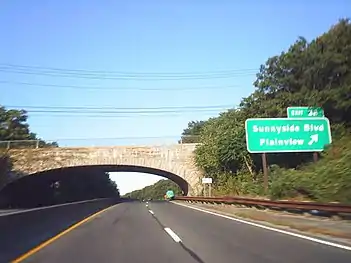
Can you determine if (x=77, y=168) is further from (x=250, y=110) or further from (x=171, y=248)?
(x=171, y=248)

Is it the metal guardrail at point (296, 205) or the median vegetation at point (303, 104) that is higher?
the median vegetation at point (303, 104)

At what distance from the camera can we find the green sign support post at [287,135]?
29.3m

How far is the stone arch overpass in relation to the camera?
55656mm

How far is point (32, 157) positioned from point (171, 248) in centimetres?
4728

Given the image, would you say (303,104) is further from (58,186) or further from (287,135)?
(58,186)

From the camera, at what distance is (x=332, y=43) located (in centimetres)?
2973

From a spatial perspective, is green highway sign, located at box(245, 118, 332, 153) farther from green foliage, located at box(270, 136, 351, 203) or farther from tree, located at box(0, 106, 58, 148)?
tree, located at box(0, 106, 58, 148)

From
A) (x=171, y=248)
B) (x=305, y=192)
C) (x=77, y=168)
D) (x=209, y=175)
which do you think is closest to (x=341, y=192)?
(x=305, y=192)

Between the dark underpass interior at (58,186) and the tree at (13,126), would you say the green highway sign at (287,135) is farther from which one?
the tree at (13,126)

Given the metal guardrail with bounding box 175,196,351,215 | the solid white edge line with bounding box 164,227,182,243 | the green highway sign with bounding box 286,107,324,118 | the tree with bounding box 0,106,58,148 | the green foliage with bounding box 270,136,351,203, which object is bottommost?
the solid white edge line with bounding box 164,227,182,243

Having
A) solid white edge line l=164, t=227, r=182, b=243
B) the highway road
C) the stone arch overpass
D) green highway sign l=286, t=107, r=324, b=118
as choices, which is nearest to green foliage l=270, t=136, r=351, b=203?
green highway sign l=286, t=107, r=324, b=118

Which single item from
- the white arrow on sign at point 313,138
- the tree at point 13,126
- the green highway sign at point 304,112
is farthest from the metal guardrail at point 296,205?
the tree at point 13,126

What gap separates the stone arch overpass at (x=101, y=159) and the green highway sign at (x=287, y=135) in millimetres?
27460

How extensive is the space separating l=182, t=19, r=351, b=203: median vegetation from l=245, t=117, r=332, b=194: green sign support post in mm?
937
